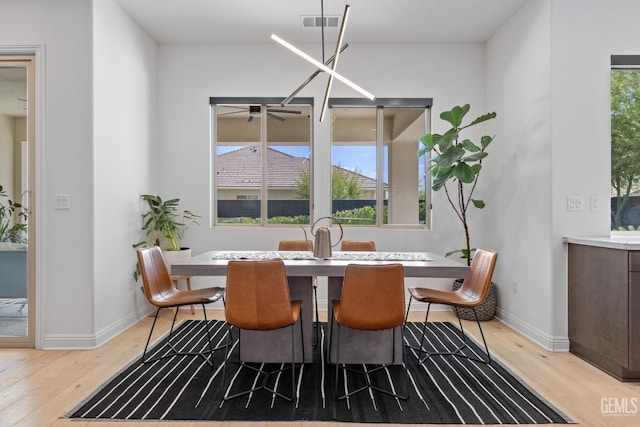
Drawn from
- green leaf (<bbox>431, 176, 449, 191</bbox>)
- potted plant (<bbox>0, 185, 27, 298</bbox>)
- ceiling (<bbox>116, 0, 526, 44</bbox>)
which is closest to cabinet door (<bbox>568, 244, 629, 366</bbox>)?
green leaf (<bbox>431, 176, 449, 191</bbox>)

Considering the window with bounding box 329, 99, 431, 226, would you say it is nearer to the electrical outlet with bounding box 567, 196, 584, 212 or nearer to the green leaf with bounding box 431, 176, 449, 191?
the green leaf with bounding box 431, 176, 449, 191

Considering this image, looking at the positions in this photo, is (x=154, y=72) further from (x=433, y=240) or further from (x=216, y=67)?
(x=433, y=240)

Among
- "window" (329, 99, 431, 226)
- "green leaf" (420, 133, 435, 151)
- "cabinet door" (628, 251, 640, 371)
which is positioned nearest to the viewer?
"cabinet door" (628, 251, 640, 371)

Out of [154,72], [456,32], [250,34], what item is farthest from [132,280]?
[456,32]

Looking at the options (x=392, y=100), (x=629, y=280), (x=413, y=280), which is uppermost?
(x=392, y=100)

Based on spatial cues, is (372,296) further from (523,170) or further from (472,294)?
(523,170)

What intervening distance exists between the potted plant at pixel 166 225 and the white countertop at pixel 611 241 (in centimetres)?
362

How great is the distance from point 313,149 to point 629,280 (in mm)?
3112

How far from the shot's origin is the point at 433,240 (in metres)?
4.28

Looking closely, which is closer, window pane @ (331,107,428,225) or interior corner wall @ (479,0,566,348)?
interior corner wall @ (479,0,566,348)

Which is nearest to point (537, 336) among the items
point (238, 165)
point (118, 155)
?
point (238, 165)

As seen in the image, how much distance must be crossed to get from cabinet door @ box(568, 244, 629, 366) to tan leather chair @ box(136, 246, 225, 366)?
277 cm

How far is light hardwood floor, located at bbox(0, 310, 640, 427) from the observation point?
6.52 feet

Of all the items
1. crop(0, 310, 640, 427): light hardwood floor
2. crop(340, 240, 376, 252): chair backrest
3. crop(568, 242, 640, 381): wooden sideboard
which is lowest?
crop(0, 310, 640, 427): light hardwood floor
